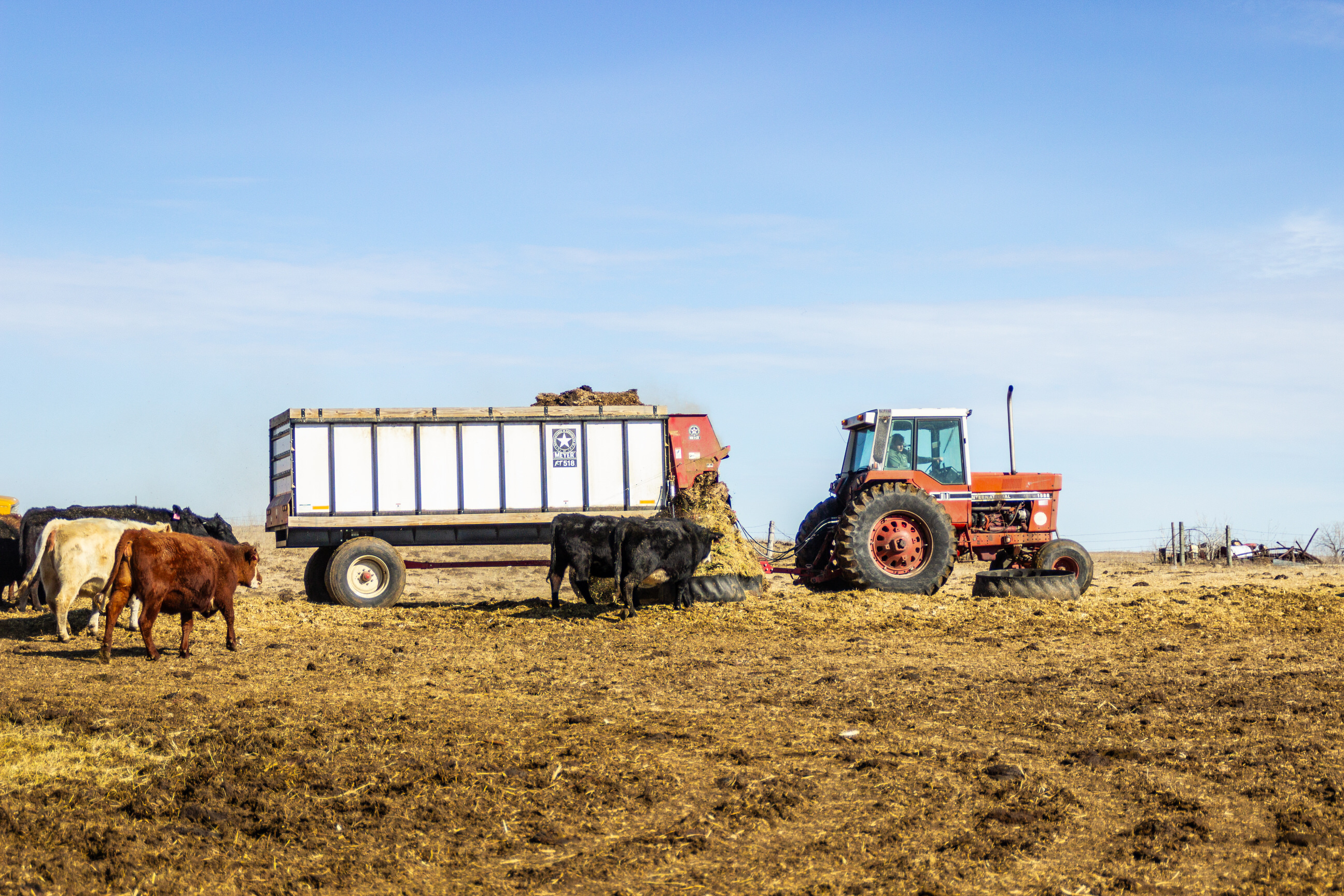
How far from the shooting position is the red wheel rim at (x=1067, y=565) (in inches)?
719

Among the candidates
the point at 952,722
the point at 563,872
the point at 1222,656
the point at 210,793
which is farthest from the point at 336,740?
the point at 1222,656

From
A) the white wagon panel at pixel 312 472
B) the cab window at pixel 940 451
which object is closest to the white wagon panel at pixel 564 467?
the white wagon panel at pixel 312 472

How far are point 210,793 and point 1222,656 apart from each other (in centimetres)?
971

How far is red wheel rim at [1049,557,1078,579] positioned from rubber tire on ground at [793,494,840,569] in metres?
3.66

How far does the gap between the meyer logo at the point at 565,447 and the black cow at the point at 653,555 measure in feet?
7.81

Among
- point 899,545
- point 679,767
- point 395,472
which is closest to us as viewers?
point 679,767

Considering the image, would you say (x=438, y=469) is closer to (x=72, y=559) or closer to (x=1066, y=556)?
(x=72, y=559)

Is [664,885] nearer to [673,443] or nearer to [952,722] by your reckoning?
[952,722]

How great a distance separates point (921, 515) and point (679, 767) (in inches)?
412

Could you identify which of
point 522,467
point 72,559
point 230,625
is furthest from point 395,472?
point 230,625

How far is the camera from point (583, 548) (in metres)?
15.8

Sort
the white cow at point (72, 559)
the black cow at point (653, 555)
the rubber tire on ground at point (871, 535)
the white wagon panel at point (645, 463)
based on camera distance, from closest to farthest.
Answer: the white cow at point (72, 559) < the black cow at point (653, 555) < the rubber tire on ground at point (871, 535) < the white wagon panel at point (645, 463)

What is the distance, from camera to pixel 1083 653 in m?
11.8

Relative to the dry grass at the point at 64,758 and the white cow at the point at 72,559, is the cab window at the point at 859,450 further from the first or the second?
the dry grass at the point at 64,758
